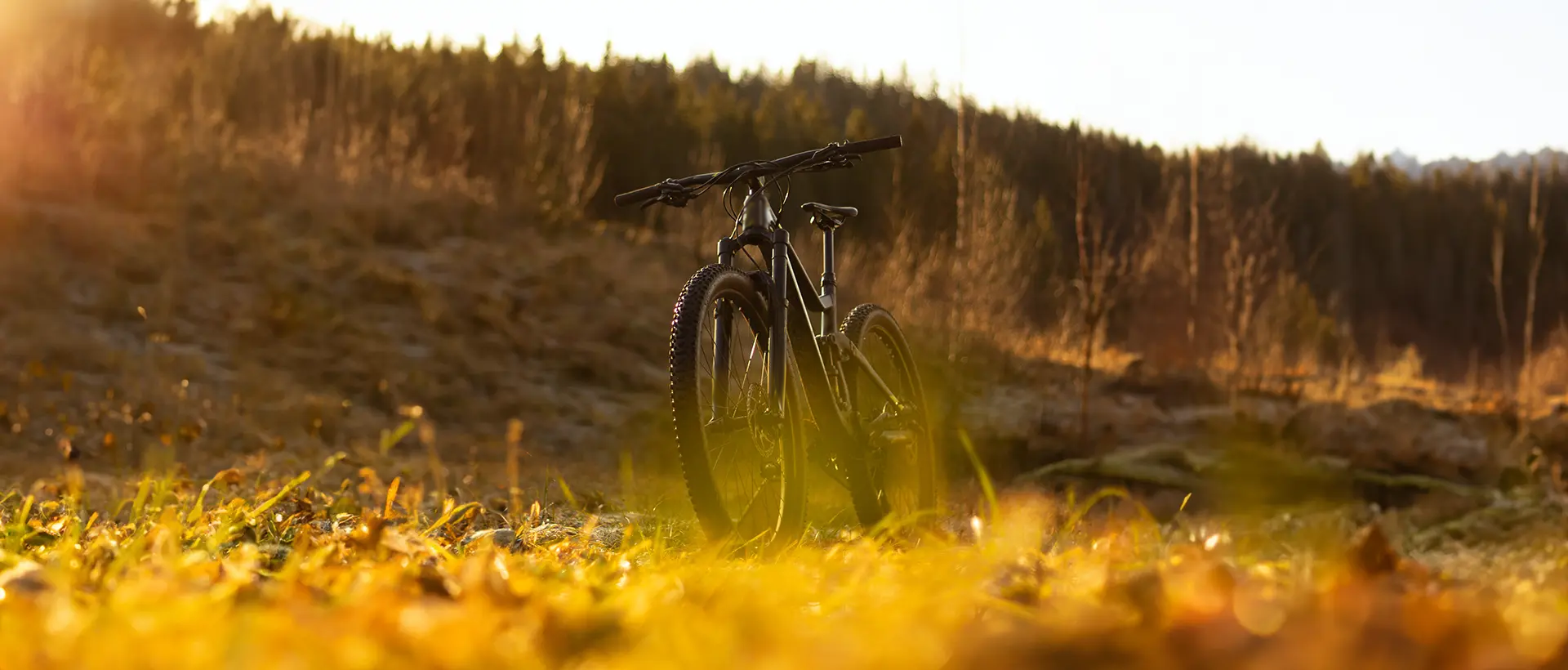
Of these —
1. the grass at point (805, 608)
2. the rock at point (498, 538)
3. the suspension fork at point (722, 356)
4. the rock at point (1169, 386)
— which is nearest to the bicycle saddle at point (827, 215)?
the suspension fork at point (722, 356)

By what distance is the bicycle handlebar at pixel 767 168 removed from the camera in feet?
10.8

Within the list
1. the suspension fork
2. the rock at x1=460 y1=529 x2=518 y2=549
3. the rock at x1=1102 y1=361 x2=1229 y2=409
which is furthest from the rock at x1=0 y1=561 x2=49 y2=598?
the rock at x1=1102 y1=361 x2=1229 y2=409

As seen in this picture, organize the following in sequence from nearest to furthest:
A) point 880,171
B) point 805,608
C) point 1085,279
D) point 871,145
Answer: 1. point 805,608
2. point 871,145
3. point 1085,279
4. point 880,171

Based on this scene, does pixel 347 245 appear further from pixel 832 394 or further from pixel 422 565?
pixel 422 565

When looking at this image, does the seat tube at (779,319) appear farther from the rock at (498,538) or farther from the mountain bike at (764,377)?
the rock at (498,538)

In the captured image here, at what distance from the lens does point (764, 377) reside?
3.39m

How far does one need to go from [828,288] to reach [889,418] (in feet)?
1.86

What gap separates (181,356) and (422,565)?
806 cm

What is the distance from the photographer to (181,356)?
895 cm

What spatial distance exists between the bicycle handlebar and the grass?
46.9 inches

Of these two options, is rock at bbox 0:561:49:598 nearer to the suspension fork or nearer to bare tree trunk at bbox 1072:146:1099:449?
the suspension fork

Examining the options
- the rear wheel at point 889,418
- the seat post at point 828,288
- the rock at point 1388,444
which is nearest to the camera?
the seat post at point 828,288

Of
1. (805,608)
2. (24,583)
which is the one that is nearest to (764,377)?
(805,608)

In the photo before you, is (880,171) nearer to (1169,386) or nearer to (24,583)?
(1169,386)
